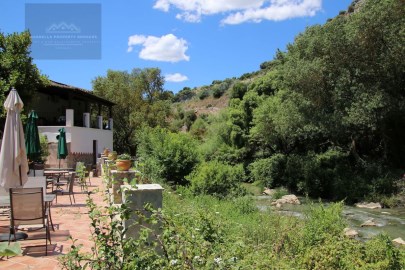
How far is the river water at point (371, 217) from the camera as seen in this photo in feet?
39.9

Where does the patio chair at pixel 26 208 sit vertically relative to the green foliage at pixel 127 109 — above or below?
below

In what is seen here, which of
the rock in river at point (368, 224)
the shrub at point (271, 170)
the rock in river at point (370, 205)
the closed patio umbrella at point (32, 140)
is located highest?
the closed patio umbrella at point (32, 140)

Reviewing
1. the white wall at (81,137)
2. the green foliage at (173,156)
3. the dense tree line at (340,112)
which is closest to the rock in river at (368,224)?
the dense tree line at (340,112)

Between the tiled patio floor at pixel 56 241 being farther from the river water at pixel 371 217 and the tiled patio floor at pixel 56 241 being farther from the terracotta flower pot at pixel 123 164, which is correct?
the river water at pixel 371 217

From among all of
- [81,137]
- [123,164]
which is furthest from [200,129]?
[123,164]

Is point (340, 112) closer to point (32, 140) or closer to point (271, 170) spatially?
point (271, 170)

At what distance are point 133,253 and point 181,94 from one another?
71.4m

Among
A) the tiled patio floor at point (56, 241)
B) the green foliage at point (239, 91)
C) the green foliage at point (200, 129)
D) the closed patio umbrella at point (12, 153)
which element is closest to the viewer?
the tiled patio floor at point (56, 241)

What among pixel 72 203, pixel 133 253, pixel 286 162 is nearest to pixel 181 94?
pixel 286 162

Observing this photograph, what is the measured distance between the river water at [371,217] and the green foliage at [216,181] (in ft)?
4.48

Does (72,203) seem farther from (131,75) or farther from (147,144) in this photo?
(131,75)

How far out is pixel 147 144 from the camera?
16.4 metres

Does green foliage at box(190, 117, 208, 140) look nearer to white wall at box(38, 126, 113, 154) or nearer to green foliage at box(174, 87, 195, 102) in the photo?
white wall at box(38, 126, 113, 154)

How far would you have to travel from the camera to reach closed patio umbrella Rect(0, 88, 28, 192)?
7314 millimetres
